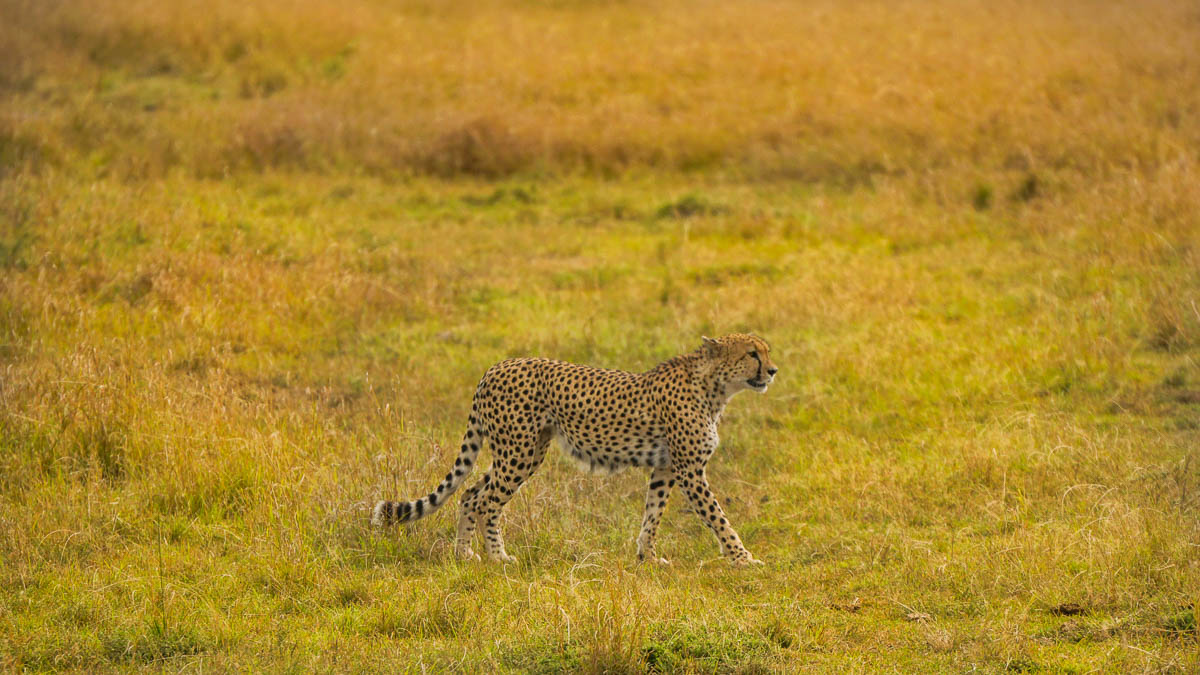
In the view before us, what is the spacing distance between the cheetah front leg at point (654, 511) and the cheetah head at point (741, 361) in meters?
0.50

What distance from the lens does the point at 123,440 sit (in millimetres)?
6340

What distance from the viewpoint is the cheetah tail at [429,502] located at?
5531 millimetres

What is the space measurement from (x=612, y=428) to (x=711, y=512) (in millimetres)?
559

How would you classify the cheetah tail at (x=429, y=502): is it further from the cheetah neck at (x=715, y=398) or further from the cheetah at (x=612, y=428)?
the cheetah neck at (x=715, y=398)

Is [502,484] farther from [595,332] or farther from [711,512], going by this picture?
[595,332]

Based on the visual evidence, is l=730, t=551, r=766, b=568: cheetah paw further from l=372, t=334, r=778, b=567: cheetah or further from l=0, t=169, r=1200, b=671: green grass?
l=0, t=169, r=1200, b=671: green grass

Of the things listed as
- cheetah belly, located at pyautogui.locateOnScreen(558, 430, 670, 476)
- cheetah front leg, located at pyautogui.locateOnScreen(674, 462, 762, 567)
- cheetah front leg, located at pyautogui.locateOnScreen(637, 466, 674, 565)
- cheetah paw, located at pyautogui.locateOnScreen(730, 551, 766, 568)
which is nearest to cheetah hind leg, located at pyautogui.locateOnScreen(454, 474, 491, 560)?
cheetah belly, located at pyautogui.locateOnScreen(558, 430, 670, 476)

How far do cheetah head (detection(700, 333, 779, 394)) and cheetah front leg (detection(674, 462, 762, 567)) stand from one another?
0.42 m

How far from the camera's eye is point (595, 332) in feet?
29.8

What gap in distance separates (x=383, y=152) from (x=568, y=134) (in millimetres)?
2111

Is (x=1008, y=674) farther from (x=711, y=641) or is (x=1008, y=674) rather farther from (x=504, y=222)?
(x=504, y=222)

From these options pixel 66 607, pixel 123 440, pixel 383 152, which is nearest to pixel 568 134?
pixel 383 152

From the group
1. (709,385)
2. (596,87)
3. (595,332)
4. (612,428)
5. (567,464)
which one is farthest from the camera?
(596,87)

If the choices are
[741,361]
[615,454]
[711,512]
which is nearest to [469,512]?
[615,454]
